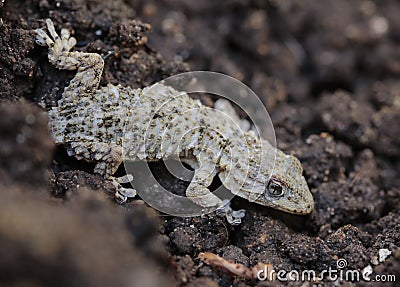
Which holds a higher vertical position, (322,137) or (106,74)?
(322,137)

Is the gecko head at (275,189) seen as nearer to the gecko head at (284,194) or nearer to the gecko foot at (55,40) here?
the gecko head at (284,194)

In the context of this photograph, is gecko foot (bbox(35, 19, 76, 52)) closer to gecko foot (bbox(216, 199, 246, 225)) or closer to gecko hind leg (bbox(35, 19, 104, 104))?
→ gecko hind leg (bbox(35, 19, 104, 104))

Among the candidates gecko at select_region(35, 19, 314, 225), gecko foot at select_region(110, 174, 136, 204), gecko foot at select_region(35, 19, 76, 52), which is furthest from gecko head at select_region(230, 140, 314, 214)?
gecko foot at select_region(35, 19, 76, 52)

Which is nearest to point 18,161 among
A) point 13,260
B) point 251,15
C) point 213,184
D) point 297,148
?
point 13,260

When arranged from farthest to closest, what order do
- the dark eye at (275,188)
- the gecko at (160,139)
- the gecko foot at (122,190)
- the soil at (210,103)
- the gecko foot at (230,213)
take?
the dark eye at (275,188) → the gecko foot at (230,213) → the gecko at (160,139) → the gecko foot at (122,190) → the soil at (210,103)

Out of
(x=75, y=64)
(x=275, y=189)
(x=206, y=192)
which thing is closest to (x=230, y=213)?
(x=206, y=192)

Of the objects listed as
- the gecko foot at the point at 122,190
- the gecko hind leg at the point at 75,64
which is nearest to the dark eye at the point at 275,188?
the gecko foot at the point at 122,190

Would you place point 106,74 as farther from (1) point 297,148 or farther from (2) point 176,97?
(1) point 297,148
